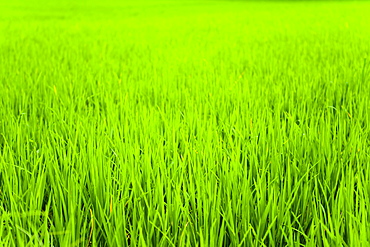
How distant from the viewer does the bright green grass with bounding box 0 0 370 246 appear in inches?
35.7

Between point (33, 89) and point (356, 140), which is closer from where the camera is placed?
point (356, 140)

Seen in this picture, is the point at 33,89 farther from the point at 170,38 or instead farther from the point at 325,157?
the point at 170,38

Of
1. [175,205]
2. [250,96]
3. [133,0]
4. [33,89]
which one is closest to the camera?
[175,205]

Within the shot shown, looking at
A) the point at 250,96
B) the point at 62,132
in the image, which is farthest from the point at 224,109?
the point at 62,132

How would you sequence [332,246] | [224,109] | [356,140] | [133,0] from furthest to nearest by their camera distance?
[133,0] → [224,109] → [356,140] → [332,246]

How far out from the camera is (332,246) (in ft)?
2.61

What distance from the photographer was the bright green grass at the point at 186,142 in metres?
0.91

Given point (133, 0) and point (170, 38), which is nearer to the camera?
point (170, 38)

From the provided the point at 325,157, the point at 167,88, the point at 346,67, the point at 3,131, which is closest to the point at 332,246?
the point at 325,157

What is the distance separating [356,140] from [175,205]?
67 centimetres

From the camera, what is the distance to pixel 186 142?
1212 mm

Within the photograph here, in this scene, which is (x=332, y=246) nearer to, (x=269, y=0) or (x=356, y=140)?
(x=356, y=140)

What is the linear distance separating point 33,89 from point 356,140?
1.72 metres

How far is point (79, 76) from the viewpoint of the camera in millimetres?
A: 2639
